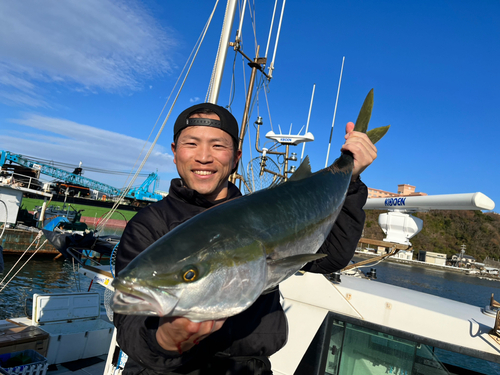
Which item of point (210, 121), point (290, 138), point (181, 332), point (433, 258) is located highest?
point (290, 138)

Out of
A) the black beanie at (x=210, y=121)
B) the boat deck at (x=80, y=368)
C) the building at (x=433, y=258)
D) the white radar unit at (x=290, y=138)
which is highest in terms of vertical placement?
the white radar unit at (x=290, y=138)

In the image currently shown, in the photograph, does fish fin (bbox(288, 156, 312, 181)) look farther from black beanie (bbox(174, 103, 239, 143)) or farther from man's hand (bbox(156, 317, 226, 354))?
man's hand (bbox(156, 317, 226, 354))

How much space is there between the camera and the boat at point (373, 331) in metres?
3.78

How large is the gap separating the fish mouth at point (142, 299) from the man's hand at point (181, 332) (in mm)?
95

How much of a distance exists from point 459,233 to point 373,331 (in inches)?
3809

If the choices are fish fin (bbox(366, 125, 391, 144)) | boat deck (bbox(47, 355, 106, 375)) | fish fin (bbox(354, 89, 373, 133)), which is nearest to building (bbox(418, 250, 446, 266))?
boat deck (bbox(47, 355, 106, 375))

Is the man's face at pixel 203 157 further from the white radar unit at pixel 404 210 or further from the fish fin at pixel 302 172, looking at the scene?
the white radar unit at pixel 404 210

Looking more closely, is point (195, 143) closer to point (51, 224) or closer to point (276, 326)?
point (276, 326)

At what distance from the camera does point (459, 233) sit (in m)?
82.9

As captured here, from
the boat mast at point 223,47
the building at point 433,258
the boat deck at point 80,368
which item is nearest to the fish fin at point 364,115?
the boat mast at point 223,47

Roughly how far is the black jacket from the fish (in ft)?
1.18

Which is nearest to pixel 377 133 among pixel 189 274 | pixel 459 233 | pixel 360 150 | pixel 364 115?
pixel 364 115

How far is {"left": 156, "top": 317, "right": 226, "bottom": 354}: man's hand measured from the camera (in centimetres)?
108

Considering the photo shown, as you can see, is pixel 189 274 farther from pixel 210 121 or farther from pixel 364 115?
pixel 364 115
